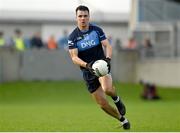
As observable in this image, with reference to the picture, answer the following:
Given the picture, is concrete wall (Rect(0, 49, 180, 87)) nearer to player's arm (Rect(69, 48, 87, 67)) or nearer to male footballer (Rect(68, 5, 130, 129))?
male footballer (Rect(68, 5, 130, 129))

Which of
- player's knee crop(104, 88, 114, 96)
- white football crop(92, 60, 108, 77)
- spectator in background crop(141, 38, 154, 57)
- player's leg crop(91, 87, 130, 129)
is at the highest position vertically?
white football crop(92, 60, 108, 77)

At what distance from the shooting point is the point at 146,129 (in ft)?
55.7

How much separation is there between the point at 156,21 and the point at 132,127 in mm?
26234

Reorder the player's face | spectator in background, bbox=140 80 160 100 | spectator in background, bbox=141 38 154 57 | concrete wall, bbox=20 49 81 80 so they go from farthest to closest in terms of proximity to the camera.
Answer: spectator in background, bbox=141 38 154 57 → concrete wall, bbox=20 49 81 80 → spectator in background, bbox=140 80 160 100 → the player's face

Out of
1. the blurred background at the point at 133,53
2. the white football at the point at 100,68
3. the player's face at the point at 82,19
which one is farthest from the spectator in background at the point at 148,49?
the white football at the point at 100,68

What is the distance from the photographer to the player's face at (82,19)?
16.2m

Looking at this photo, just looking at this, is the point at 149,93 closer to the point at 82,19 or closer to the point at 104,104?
the point at 104,104

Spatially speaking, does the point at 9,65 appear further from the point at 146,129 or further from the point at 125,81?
the point at 146,129

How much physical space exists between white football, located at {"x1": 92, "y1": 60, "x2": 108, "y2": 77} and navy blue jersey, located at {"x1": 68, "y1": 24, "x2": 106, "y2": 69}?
1.74ft

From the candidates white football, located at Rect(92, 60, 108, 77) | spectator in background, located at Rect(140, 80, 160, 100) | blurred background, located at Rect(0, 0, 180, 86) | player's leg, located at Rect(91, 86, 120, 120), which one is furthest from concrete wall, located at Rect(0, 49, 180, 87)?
white football, located at Rect(92, 60, 108, 77)

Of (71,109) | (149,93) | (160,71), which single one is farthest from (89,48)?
(160,71)

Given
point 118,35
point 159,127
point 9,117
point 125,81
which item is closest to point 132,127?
point 159,127

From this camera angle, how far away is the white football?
1602cm

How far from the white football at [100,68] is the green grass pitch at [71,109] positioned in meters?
1.26
